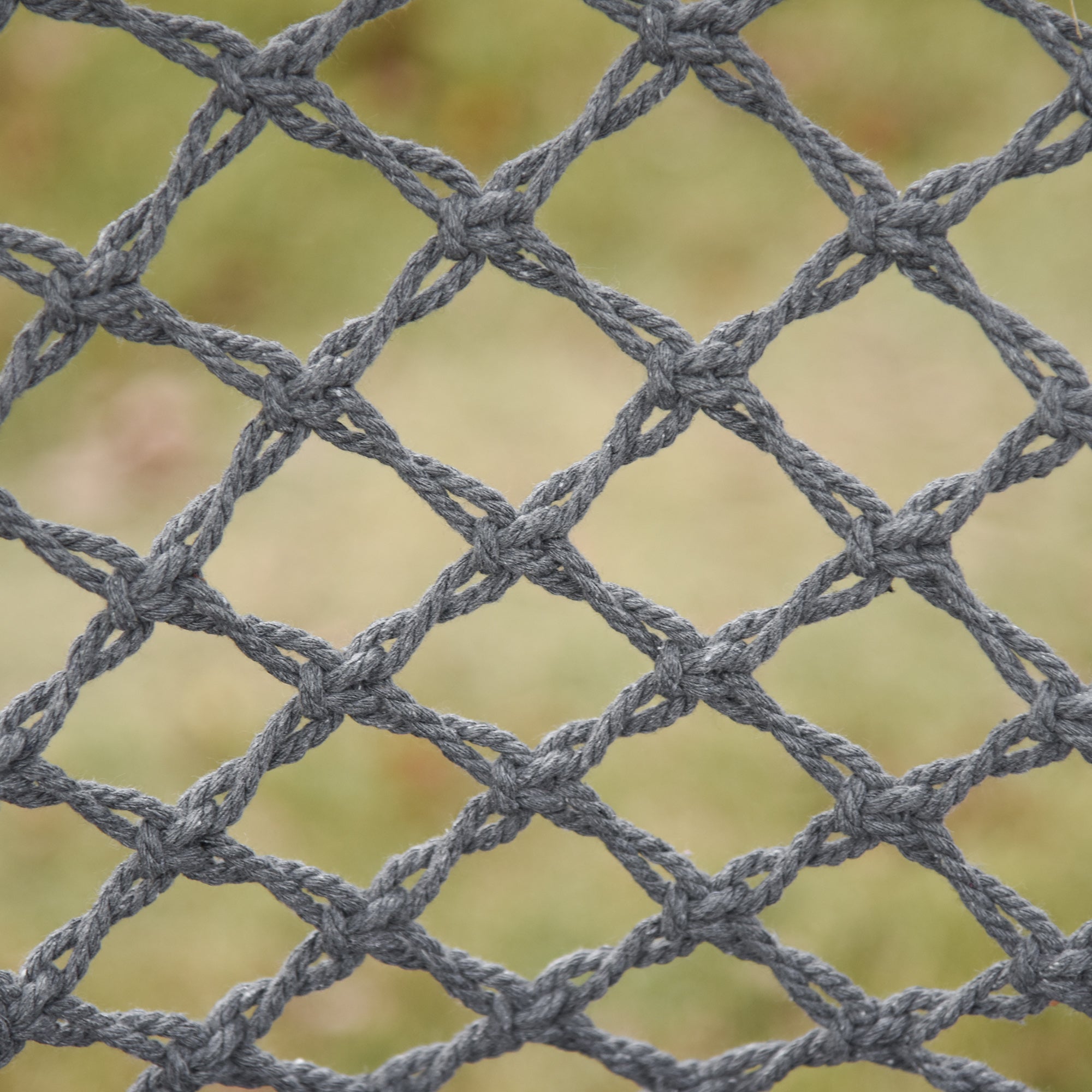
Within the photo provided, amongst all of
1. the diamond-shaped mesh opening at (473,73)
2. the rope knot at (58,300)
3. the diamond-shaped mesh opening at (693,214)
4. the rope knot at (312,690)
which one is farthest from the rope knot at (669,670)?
the diamond-shaped mesh opening at (473,73)

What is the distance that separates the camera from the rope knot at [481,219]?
0.41 meters

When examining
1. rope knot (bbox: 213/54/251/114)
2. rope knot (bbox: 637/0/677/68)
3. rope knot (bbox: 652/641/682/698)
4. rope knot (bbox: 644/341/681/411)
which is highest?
rope knot (bbox: 637/0/677/68)

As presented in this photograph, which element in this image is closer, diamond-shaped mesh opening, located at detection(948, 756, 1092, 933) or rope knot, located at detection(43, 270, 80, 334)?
rope knot, located at detection(43, 270, 80, 334)

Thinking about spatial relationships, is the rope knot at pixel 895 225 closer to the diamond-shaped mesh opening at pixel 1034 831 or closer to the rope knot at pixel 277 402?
the rope knot at pixel 277 402

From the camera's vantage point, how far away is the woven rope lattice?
409 millimetres

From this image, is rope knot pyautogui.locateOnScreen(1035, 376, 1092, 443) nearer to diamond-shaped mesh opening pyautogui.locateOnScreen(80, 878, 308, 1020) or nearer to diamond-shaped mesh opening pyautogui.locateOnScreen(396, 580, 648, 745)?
diamond-shaped mesh opening pyautogui.locateOnScreen(396, 580, 648, 745)

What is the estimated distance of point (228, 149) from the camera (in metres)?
0.41

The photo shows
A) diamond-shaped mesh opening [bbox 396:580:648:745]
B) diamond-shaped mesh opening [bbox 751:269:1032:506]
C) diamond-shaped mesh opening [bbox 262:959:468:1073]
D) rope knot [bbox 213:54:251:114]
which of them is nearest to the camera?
rope knot [bbox 213:54:251:114]

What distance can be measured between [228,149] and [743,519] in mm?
624

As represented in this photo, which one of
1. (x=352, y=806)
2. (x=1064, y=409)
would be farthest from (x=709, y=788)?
(x=1064, y=409)

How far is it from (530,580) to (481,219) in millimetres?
140

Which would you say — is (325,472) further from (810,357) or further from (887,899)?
(887,899)

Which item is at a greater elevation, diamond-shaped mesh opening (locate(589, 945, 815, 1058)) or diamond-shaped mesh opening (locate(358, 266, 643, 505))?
diamond-shaped mesh opening (locate(358, 266, 643, 505))

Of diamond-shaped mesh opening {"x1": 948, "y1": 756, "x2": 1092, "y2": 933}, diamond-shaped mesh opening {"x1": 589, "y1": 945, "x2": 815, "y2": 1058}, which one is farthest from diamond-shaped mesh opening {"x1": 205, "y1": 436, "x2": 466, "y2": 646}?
diamond-shaped mesh opening {"x1": 948, "y1": 756, "x2": 1092, "y2": 933}
